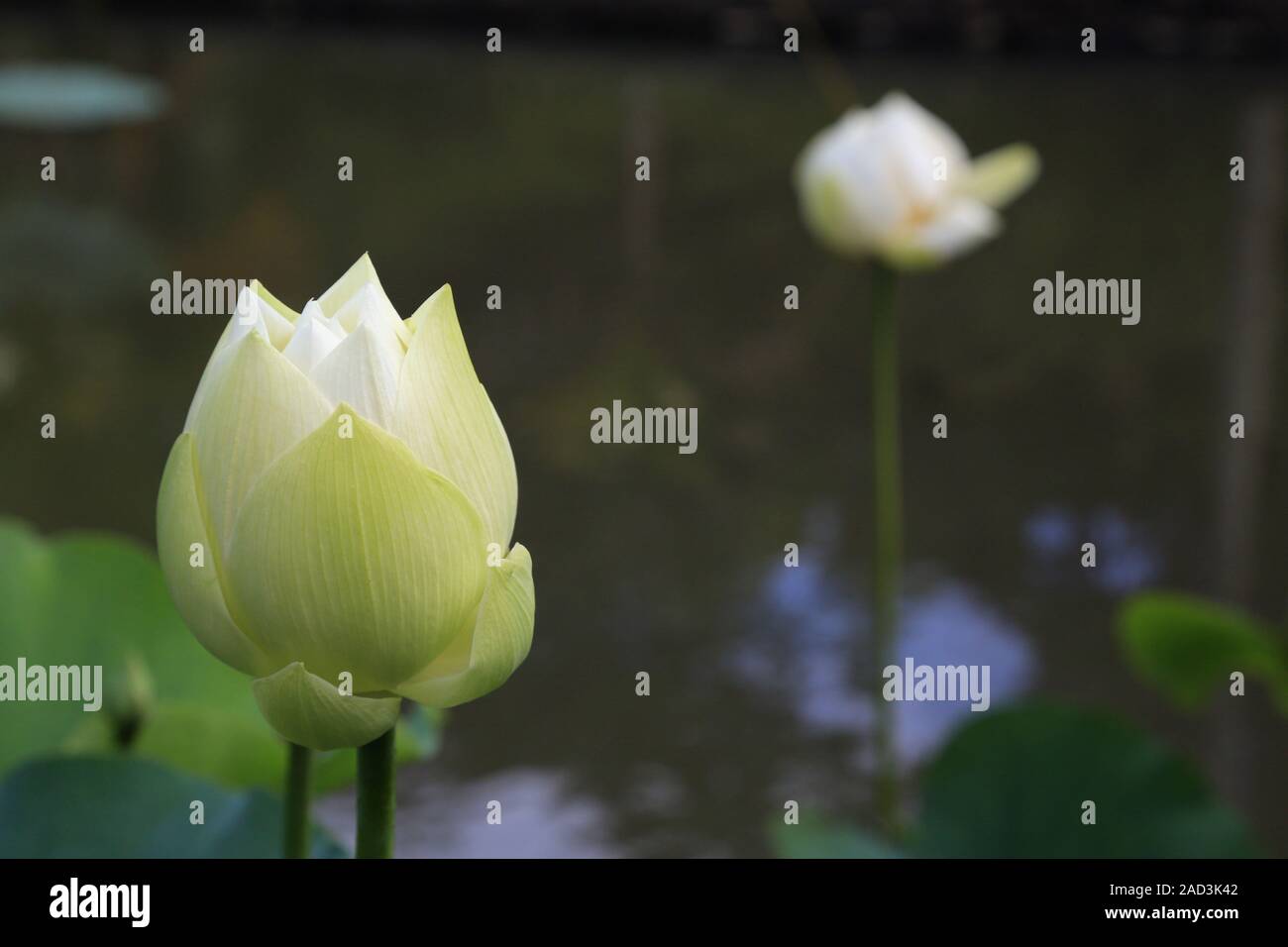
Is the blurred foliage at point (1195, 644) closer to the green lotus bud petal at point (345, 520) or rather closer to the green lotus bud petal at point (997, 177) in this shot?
the green lotus bud petal at point (997, 177)

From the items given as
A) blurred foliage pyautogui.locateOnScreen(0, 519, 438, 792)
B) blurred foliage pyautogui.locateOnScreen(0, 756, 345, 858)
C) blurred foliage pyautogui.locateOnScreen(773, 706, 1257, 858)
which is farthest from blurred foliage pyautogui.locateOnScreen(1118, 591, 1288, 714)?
blurred foliage pyautogui.locateOnScreen(0, 756, 345, 858)

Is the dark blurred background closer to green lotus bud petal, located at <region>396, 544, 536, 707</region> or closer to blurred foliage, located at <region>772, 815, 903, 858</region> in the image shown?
blurred foliage, located at <region>772, 815, 903, 858</region>

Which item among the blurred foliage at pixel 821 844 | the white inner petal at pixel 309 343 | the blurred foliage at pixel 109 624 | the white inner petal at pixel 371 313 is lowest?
the blurred foliage at pixel 821 844

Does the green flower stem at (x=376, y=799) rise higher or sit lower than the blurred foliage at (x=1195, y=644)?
lower

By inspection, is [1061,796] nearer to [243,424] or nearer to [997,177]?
[243,424]

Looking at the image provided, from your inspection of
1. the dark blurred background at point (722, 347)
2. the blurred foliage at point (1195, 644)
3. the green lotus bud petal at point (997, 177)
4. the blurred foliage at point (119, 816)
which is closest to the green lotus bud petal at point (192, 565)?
the blurred foliage at point (119, 816)

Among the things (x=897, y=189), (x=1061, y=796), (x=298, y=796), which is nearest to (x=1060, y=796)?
(x=1061, y=796)
